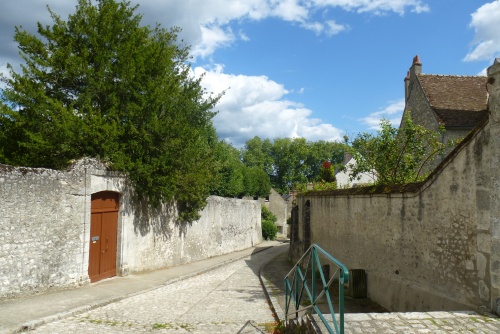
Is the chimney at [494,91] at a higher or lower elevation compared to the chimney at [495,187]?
higher

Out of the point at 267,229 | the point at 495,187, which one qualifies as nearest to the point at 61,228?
the point at 495,187

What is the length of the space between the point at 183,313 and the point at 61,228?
3756 mm

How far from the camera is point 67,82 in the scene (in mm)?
12078

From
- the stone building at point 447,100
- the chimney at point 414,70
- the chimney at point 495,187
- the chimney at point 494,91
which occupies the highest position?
the chimney at point 414,70

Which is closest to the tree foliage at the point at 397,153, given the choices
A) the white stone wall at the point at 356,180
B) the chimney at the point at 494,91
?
the white stone wall at the point at 356,180

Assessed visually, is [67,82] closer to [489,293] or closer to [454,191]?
[454,191]

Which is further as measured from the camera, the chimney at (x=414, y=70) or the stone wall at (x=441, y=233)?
the chimney at (x=414, y=70)

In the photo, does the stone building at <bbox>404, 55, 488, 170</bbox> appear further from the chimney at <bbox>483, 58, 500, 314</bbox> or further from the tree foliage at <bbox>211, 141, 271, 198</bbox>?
the tree foliage at <bbox>211, 141, 271, 198</bbox>

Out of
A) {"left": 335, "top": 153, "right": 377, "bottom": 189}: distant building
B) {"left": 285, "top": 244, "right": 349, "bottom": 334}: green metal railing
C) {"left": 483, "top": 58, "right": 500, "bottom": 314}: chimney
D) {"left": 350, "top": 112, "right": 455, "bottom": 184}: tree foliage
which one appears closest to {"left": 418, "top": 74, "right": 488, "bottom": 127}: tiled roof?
{"left": 335, "top": 153, "right": 377, "bottom": 189}: distant building

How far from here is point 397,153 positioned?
10555 millimetres

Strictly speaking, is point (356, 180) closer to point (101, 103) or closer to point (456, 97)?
point (456, 97)

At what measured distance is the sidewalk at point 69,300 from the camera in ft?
21.7

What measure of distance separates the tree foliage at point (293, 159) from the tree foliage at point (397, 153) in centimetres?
5416

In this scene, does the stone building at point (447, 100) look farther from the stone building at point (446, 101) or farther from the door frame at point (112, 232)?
the door frame at point (112, 232)
